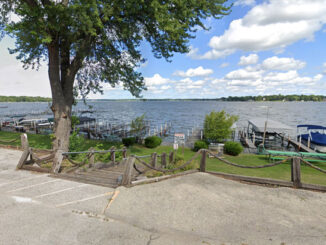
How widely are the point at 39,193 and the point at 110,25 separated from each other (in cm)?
918

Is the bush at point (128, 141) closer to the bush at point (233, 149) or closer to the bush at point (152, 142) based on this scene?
the bush at point (152, 142)

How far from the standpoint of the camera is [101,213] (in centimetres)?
466

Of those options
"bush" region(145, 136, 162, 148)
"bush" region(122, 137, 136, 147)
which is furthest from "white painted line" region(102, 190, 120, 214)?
"bush" region(122, 137, 136, 147)

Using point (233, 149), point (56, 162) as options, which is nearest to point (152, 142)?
point (233, 149)

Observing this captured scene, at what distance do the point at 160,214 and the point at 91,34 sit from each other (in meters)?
7.77

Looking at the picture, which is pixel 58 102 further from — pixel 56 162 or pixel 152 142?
pixel 152 142

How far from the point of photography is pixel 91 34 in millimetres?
8227

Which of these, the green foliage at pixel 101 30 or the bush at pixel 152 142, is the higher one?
the green foliage at pixel 101 30

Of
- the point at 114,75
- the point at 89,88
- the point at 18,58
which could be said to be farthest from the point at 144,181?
the point at 18,58

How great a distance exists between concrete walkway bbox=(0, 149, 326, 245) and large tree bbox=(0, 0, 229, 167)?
534 centimetres

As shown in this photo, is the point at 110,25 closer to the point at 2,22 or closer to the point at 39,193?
the point at 2,22

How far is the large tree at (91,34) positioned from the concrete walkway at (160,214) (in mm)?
5337

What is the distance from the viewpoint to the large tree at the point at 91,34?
755 centimetres

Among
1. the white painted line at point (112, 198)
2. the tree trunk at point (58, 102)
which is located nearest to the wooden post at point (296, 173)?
→ the white painted line at point (112, 198)
